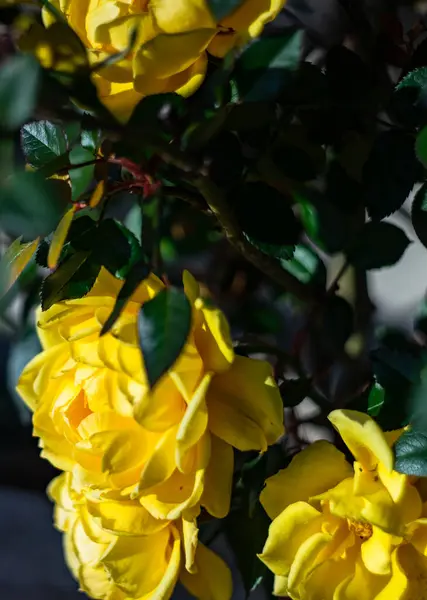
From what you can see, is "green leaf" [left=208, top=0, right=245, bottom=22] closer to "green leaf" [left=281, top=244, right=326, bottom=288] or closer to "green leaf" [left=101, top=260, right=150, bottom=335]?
"green leaf" [left=101, top=260, right=150, bottom=335]

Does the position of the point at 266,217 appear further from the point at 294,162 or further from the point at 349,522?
the point at 349,522

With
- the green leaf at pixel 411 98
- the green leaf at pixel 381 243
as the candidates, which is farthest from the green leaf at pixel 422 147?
the green leaf at pixel 381 243

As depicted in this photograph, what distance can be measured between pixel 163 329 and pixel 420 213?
0.14 metres

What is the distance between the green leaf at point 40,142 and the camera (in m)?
0.36

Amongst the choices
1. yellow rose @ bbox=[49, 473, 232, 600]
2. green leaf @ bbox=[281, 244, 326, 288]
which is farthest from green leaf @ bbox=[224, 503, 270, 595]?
green leaf @ bbox=[281, 244, 326, 288]

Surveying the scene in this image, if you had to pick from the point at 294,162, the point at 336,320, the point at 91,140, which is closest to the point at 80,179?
the point at 91,140

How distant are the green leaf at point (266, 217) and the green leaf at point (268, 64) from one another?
7cm

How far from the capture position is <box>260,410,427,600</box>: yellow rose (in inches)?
12.5

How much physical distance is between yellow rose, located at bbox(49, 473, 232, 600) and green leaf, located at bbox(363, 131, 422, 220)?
0.61 feet

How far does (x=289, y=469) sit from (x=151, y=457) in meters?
0.08

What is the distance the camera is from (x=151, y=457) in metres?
0.32

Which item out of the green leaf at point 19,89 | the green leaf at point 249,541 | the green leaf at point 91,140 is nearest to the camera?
the green leaf at point 19,89

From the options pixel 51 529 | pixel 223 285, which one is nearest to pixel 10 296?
pixel 223 285

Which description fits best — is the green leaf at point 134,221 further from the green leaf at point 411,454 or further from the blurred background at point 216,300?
the green leaf at point 411,454
